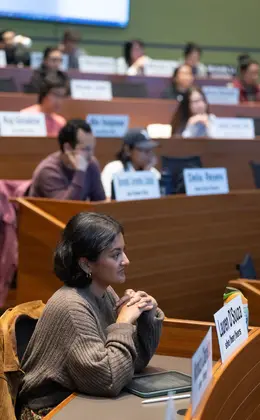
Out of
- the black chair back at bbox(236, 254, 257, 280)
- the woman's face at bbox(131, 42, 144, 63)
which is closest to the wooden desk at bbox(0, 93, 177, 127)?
the black chair back at bbox(236, 254, 257, 280)

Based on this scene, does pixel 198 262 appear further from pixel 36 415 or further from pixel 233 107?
pixel 233 107

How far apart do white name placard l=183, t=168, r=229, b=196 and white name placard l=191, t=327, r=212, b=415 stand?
286 centimetres

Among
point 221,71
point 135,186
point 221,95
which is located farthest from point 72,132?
point 221,71

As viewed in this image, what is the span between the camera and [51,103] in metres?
6.21

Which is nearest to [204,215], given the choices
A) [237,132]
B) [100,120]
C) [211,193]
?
[211,193]

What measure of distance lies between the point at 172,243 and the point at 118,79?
4.65 metres

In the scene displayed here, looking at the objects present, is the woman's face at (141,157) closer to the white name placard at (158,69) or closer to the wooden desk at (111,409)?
the wooden desk at (111,409)

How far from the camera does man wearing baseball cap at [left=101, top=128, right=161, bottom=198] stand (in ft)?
16.8

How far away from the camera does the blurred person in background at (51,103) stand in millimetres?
6113

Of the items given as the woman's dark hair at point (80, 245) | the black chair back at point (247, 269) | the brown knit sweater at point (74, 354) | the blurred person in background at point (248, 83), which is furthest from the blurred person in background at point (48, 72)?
the brown knit sweater at point (74, 354)

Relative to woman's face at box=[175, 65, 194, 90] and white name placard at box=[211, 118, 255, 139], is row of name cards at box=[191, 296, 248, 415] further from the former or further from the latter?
woman's face at box=[175, 65, 194, 90]

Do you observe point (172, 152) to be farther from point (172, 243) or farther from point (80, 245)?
point (80, 245)

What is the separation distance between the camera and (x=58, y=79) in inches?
251

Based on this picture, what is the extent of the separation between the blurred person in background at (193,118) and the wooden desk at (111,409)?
4.51 m
